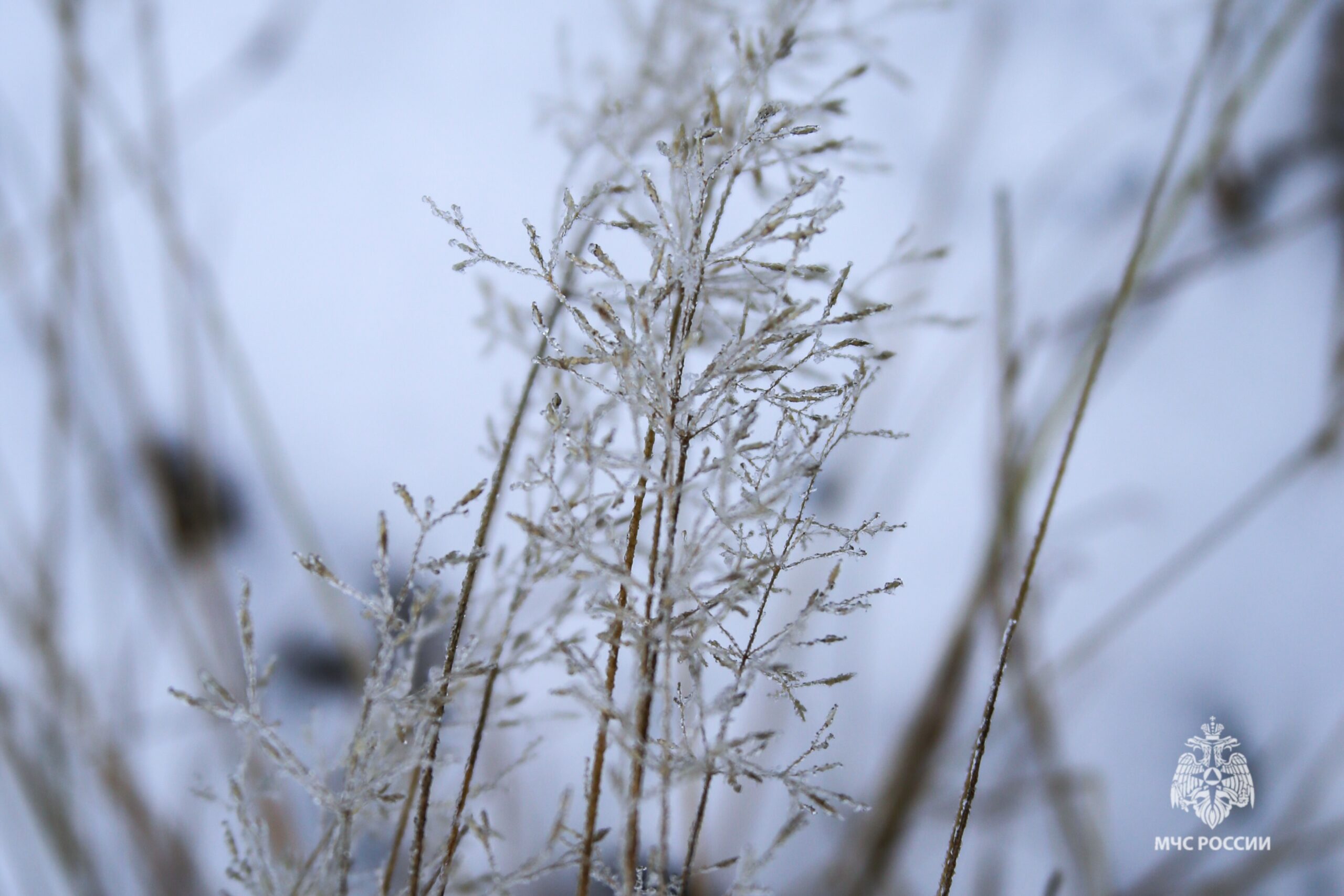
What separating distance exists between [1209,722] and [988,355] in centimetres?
48

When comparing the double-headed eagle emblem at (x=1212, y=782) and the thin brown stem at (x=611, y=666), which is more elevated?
the double-headed eagle emblem at (x=1212, y=782)

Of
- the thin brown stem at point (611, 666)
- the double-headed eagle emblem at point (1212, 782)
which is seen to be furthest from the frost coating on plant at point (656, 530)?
the double-headed eagle emblem at point (1212, 782)

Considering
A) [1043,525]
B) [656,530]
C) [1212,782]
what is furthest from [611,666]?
[1212,782]

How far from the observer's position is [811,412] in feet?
0.86

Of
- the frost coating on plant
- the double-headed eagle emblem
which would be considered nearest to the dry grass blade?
the frost coating on plant

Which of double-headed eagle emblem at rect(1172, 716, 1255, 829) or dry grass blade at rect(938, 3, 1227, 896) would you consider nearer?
dry grass blade at rect(938, 3, 1227, 896)

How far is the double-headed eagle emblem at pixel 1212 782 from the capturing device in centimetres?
69

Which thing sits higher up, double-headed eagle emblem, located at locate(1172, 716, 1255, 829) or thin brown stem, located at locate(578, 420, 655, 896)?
double-headed eagle emblem, located at locate(1172, 716, 1255, 829)

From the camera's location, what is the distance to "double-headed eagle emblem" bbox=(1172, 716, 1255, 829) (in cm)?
69

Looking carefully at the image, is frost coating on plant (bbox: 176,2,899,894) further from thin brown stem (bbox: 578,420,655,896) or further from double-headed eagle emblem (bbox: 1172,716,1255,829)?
double-headed eagle emblem (bbox: 1172,716,1255,829)

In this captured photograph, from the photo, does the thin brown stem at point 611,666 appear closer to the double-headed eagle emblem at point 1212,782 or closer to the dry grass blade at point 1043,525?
the dry grass blade at point 1043,525

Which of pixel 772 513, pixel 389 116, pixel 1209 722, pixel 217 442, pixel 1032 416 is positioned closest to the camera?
pixel 772 513

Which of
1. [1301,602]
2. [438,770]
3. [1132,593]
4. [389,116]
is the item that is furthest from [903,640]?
[389,116]

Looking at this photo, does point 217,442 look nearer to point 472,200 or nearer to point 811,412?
point 472,200
